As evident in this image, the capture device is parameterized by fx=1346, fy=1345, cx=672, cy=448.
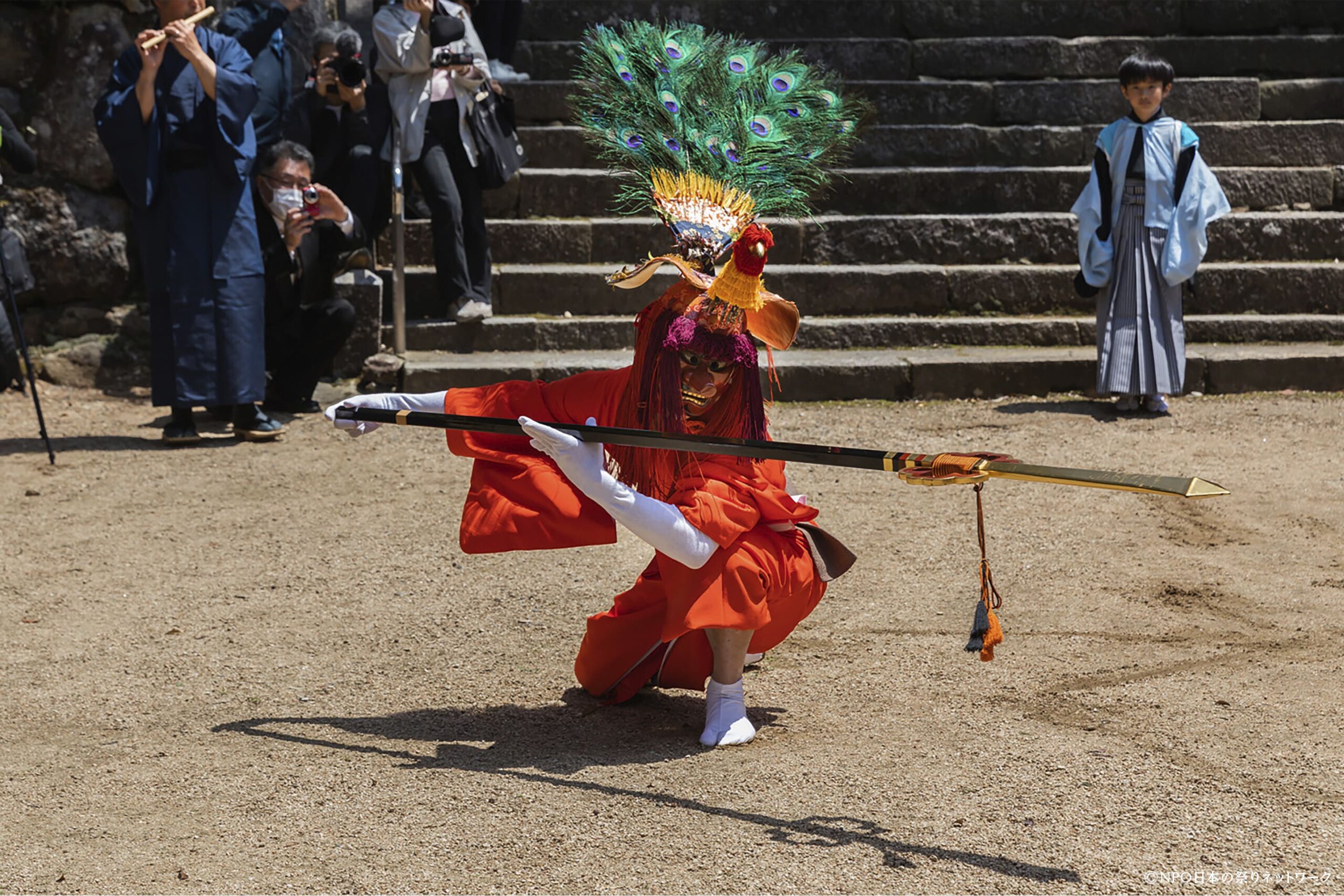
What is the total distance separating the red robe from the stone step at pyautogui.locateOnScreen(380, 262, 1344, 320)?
4657 mm

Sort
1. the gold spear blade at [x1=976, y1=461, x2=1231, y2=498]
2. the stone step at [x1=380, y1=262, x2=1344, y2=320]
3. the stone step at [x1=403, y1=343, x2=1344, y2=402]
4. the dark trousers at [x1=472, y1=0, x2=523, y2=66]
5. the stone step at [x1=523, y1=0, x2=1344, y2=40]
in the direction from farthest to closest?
the stone step at [x1=523, y1=0, x2=1344, y2=40] < the dark trousers at [x1=472, y1=0, x2=523, y2=66] < the stone step at [x1=380, y1=262, x2=1344, y2=320] < the stone step at [x1=403, y1=343, x2=1344, y2=402] < the gold spear blade at [x1=976, y1=461, x2=1231, y2=498]

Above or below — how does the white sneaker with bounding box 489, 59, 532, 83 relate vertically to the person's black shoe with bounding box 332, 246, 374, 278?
above

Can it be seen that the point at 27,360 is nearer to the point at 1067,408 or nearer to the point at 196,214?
the point at 196,214

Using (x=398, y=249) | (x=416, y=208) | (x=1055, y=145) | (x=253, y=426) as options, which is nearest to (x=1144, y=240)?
(x=1055, y=145)

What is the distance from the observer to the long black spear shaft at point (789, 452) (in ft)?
8.68

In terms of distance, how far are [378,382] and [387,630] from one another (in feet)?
10.7

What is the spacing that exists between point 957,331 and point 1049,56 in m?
2.97

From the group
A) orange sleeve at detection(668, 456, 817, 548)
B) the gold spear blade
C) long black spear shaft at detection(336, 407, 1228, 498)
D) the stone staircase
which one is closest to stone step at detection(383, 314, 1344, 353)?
the stone staircase

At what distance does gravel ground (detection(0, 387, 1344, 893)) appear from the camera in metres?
2.94

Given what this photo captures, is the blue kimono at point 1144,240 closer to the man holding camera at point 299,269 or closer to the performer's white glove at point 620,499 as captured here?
the man holding camera at point 299,269

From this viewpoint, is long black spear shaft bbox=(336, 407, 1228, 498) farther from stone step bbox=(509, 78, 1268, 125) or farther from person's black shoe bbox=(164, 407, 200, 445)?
stone step bbox=(509, 78, 1268, 125)

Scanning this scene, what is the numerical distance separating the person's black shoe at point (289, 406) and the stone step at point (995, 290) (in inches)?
52.5

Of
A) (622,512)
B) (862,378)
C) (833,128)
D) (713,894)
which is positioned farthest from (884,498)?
(713,894)

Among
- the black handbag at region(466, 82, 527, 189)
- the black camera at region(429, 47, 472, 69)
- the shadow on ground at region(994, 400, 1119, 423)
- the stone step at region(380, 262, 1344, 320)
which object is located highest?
the black camera at region(429, 47, 472, 69)
